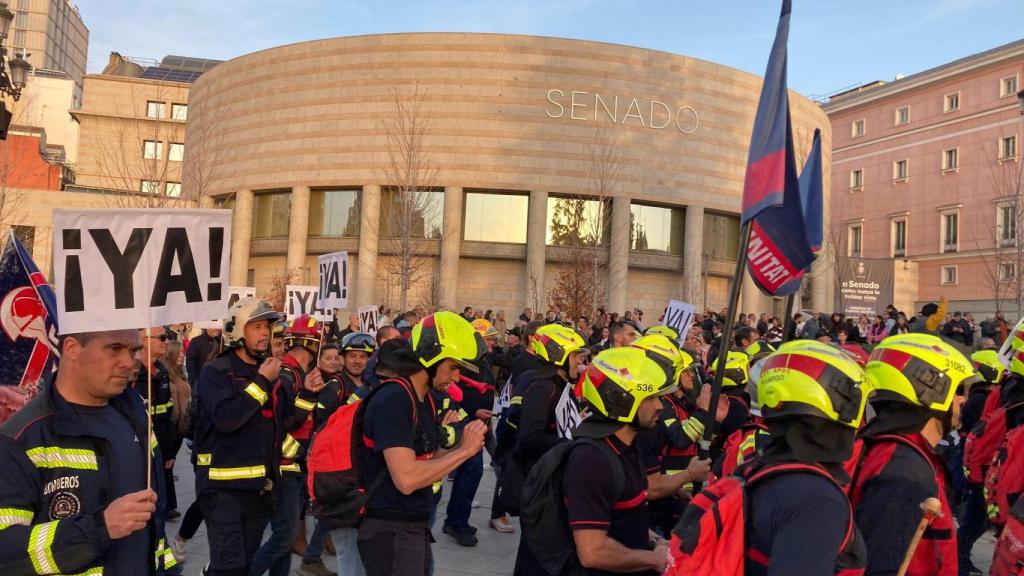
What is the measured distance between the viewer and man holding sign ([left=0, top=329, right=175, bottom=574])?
9.29 feet

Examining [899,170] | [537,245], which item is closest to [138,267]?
[537,245]

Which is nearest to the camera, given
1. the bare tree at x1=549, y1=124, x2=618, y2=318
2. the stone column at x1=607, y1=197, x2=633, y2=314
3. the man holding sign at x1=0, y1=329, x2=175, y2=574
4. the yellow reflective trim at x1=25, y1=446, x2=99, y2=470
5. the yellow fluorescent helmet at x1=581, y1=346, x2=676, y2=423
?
the man holding sign at x1=0, y1=329, x2=175, y2=574

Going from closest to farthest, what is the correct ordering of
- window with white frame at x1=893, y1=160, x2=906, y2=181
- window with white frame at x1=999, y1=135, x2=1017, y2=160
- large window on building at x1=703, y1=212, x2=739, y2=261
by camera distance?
large window on building at x1=703, y1=212, x2=739, y2=261
window with white frame at x1=999, y1=135, x2=1017, y2=160
window with white frame at x1=893, y1=160, x2=906, y2=181

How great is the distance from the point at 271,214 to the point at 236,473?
41999mm

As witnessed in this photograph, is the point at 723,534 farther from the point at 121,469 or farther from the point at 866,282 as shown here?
the point at 866,282

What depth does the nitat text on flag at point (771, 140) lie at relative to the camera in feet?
21.3

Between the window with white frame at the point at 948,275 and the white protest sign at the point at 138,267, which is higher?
the window with white frame at the point at 948,275

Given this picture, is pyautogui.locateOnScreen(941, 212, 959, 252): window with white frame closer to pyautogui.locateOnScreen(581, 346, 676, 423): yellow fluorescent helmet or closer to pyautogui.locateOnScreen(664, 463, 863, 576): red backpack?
pyautogui.locateOnScreen(581, 346, 676, 423): yellow fluorescent helmet

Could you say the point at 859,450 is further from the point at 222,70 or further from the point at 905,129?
the point at 905,129

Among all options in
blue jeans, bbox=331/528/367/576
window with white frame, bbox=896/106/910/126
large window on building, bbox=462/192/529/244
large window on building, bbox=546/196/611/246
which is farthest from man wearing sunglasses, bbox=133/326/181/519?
window with white frame, bbox=896/106/910/126

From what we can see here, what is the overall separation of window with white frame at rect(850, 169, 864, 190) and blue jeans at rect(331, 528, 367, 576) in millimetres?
66555

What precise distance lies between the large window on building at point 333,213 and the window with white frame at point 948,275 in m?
40.9

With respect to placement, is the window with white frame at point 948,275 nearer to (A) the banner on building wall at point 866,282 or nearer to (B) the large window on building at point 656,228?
(A) the banner on building wall at point 866,282

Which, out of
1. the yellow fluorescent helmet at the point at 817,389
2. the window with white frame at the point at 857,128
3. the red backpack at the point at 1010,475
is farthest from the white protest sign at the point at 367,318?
the window with white frame at the point at 857,128
